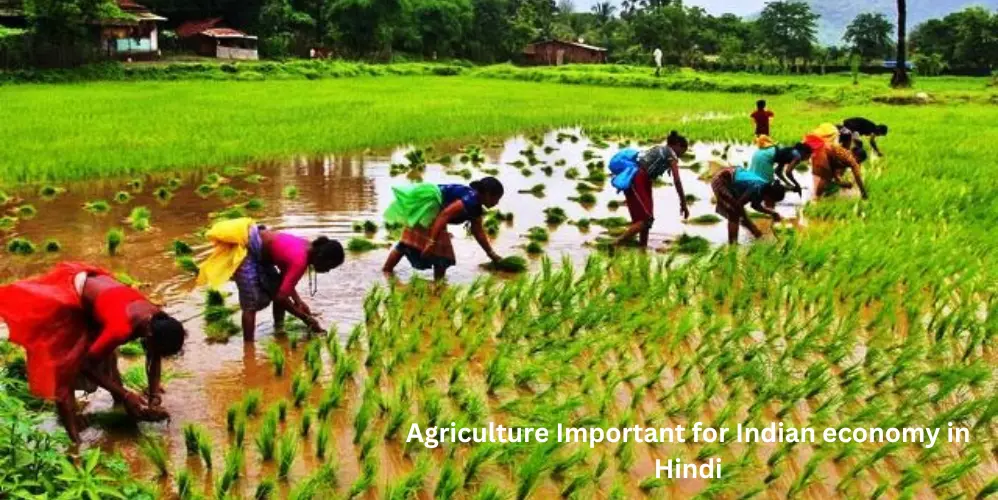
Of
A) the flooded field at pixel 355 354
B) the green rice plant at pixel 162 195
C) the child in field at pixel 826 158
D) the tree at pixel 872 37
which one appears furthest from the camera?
the tree at pixel 872 37

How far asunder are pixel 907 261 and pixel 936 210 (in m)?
2.53

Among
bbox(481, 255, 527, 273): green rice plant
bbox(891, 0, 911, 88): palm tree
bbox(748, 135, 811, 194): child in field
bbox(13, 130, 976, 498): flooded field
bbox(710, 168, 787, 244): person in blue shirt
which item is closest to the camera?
bbox(13, 130, 976, 498): flooded field

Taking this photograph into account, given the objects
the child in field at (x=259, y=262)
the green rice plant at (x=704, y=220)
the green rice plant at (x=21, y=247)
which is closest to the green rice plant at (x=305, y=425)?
the child in field at (x=259, y=262)

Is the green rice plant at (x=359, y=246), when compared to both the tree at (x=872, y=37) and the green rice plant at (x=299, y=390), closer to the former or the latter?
the green rice plant at (x=299, y=390)

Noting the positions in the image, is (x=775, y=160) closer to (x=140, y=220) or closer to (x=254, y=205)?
(x=254, y=205)

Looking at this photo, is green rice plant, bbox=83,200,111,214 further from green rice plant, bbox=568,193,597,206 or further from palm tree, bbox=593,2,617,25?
palm tree, bbox=593,2,617,25

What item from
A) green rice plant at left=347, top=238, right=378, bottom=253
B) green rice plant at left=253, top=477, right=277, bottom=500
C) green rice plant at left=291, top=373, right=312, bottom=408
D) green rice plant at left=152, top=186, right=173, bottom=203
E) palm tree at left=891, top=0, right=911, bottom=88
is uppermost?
palm tree at left=891, top=0, right=911, bottom=88

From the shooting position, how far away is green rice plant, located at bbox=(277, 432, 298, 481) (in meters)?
3.69

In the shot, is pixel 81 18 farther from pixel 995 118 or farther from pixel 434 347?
pixel 434 347

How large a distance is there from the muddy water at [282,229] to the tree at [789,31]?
37.7m

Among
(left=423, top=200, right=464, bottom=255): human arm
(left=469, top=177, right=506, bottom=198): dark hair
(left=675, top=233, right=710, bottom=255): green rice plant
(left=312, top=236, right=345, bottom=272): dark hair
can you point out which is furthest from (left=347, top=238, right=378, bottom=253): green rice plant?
(left=675, top=233, right=710, bottom=255): green rice plant

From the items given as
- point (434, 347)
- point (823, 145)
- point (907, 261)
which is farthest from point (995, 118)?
point (434, 347)

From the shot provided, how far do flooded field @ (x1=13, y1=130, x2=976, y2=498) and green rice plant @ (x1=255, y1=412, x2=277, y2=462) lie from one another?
45 millimetres

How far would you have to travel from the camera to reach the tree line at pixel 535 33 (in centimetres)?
4109
